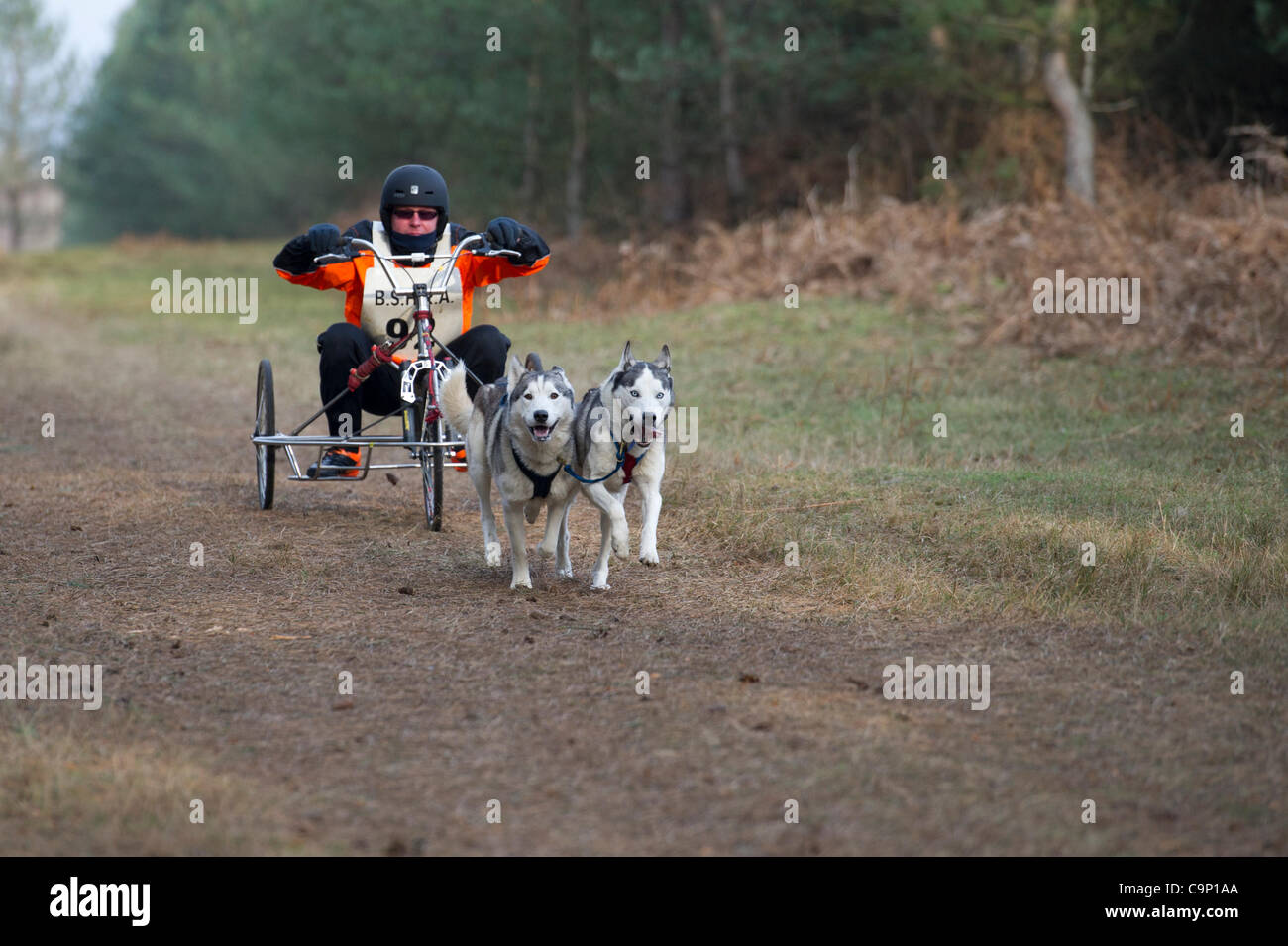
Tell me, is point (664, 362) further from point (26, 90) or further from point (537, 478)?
point (26, 90)

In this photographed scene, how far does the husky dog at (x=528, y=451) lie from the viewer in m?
6.39

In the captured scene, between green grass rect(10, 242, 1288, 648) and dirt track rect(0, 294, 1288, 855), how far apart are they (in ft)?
1.29

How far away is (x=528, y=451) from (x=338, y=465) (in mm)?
2353

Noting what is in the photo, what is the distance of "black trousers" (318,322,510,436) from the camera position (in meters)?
8.32

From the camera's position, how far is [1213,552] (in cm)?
677

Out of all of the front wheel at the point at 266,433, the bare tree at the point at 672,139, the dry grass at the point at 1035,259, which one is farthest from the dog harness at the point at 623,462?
the bare tree at the point at 672,139

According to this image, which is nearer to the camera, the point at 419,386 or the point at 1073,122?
the point at 419,386

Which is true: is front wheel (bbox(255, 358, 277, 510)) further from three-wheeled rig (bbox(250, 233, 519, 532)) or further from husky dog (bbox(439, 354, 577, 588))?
husky dog (bbox(439, 354, 577, 588))

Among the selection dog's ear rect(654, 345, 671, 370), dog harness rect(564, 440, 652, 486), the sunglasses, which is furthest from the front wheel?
dog's ear rect(654, 345, 671, 370)

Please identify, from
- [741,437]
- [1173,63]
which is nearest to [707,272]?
[1173,63]

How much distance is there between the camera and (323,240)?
7.86 metres

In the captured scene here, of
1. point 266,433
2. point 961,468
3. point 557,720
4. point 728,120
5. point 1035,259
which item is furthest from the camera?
point 728,120

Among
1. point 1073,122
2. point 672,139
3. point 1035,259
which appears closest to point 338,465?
point 1035,259
